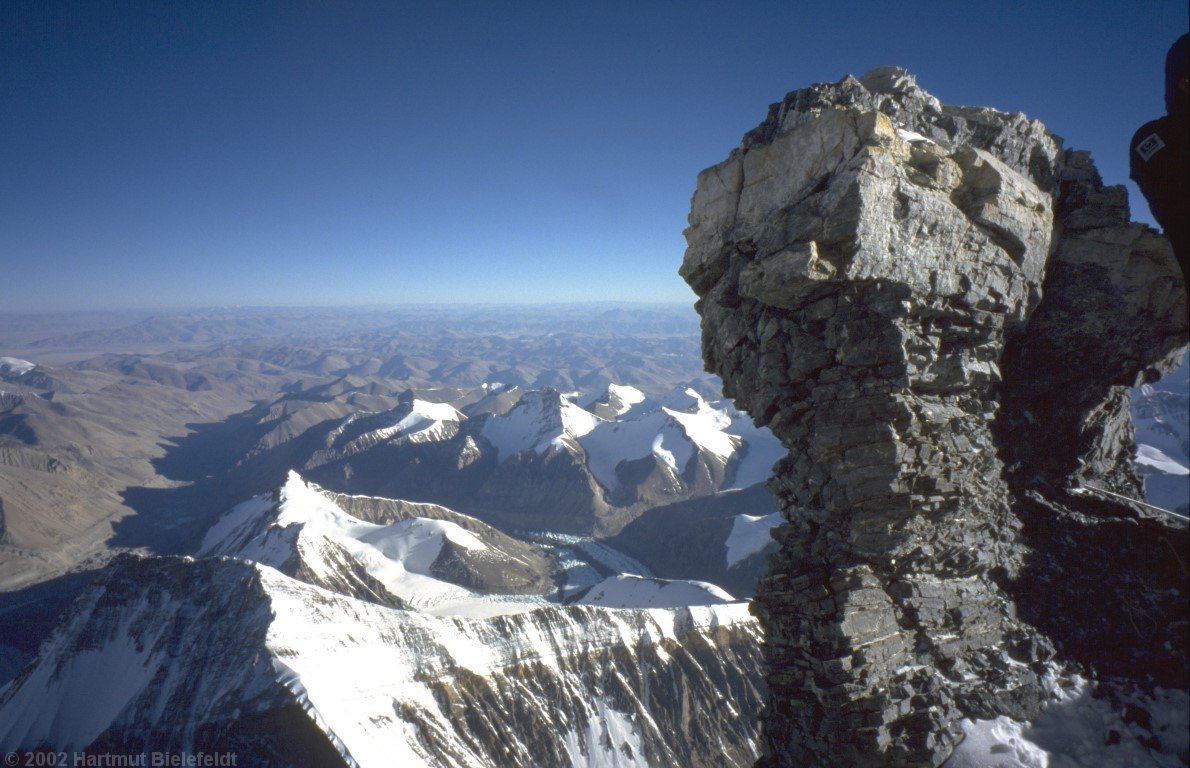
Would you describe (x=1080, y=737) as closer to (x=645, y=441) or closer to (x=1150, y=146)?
(x=1150, y=146)

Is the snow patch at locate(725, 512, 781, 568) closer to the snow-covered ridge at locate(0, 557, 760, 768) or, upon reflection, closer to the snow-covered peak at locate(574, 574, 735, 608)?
the snow-covered peak at locate(574, 574, 735, 608)

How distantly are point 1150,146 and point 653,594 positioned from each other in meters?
69.8

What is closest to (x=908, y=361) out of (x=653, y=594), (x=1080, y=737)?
(x=1080, y=737)

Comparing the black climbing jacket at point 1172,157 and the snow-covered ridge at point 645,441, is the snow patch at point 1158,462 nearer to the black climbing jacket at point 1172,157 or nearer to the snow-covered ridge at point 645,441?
the snow-covered ridge at point 645,441

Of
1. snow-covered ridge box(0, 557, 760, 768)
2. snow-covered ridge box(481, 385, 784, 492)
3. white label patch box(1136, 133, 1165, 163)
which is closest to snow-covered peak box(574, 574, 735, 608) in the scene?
snow-covered ridge box(0, 557, 760, 768)

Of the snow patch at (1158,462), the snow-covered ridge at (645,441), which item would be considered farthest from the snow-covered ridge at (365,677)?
the snow patch at (1158,462)

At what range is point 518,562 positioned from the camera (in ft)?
342

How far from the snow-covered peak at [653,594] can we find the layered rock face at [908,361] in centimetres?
5845

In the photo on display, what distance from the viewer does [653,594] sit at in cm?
6875

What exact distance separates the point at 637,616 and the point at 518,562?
191 ft

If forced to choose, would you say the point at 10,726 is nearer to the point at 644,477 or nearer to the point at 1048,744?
the point at 1048,744

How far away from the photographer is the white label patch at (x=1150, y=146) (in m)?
6.38

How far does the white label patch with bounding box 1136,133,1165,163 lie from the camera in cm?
638

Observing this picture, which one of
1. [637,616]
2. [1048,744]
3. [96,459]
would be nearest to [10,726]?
[637,616]
